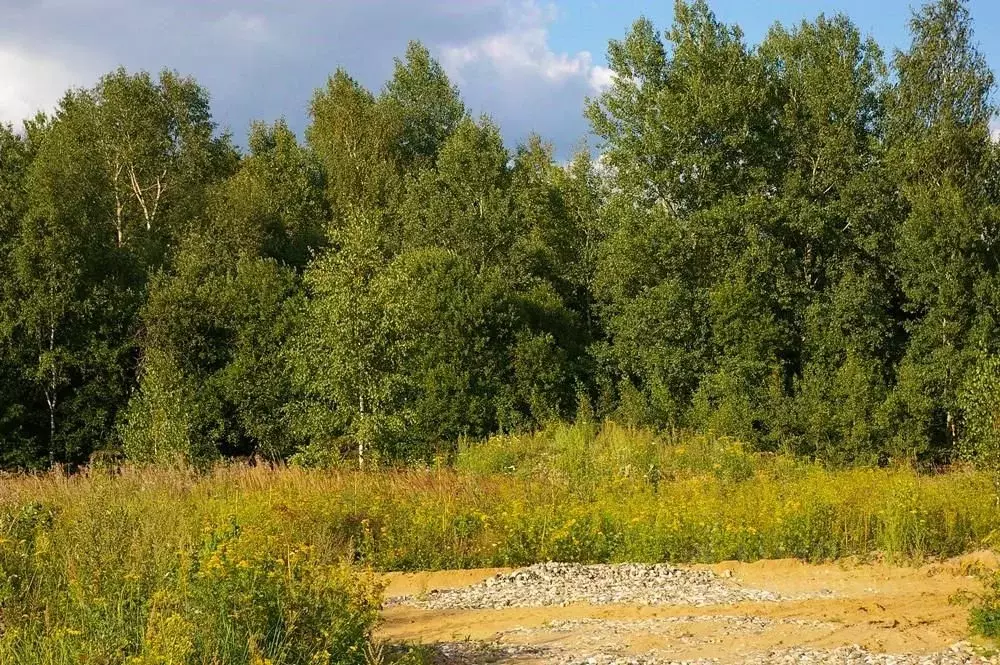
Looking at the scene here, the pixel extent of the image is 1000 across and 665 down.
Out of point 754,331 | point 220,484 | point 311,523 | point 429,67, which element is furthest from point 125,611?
point 429,67

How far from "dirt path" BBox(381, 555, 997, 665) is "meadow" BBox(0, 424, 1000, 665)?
0.70 meters

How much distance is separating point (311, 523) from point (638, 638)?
4.76m

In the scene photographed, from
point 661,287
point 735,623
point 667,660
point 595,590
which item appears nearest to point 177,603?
point 667,660

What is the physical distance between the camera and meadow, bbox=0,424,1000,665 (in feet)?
17.7

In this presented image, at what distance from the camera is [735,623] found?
789 centimetres

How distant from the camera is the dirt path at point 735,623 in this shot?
682 cm

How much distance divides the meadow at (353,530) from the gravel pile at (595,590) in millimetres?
808

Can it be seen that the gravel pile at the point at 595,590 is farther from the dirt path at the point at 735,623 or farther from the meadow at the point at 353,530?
the meadow at the point at 353,530

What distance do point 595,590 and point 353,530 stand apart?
130 inches

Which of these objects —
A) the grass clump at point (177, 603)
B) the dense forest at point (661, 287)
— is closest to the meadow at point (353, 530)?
the grass clump at point (177, 603)

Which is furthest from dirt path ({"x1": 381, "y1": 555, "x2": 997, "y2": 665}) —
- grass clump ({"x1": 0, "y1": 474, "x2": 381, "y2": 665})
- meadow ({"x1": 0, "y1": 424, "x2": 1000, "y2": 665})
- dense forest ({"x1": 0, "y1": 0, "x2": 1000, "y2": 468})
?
dense forest ({"x1": 0, "y1": 0, "x2": 1000, "y2": 468})

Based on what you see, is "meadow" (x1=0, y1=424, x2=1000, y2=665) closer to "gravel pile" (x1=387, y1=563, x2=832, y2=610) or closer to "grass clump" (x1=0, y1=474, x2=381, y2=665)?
"grass clump" (x1=0, y1=474, x2=381, y2=665)

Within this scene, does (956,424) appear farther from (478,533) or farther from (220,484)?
(220,484)

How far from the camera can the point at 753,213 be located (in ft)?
76.4
